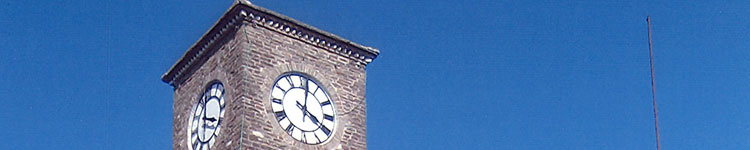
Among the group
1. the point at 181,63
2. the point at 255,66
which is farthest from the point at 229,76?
the point at 181,63

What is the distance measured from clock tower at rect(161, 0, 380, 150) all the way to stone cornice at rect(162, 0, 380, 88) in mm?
21

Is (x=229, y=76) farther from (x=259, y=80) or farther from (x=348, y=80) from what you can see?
(x=348, y=80)

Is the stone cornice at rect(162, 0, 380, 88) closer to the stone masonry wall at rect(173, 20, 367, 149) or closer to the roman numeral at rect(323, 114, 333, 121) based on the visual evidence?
the stone masonry wall at rect(173, 20, 367, 149)

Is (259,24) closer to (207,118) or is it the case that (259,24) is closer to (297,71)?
(297,71)

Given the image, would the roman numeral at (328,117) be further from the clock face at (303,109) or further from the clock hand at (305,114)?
the clock hand at (305,114)

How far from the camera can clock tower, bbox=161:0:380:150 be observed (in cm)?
2352

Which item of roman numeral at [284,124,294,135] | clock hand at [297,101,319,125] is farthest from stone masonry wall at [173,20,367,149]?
clock hand at [297,101,319,125]

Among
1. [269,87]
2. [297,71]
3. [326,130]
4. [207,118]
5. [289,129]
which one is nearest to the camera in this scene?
[289,129]

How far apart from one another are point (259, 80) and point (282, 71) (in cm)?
72

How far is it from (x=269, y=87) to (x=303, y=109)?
0.89 m

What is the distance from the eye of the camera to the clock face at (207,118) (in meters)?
24.3

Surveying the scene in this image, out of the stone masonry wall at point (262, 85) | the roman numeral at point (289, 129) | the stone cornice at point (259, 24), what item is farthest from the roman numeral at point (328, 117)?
the stone cornice at point (259, 24)

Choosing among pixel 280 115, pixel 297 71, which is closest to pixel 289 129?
pixel 280 115

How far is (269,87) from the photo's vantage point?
23.9m
